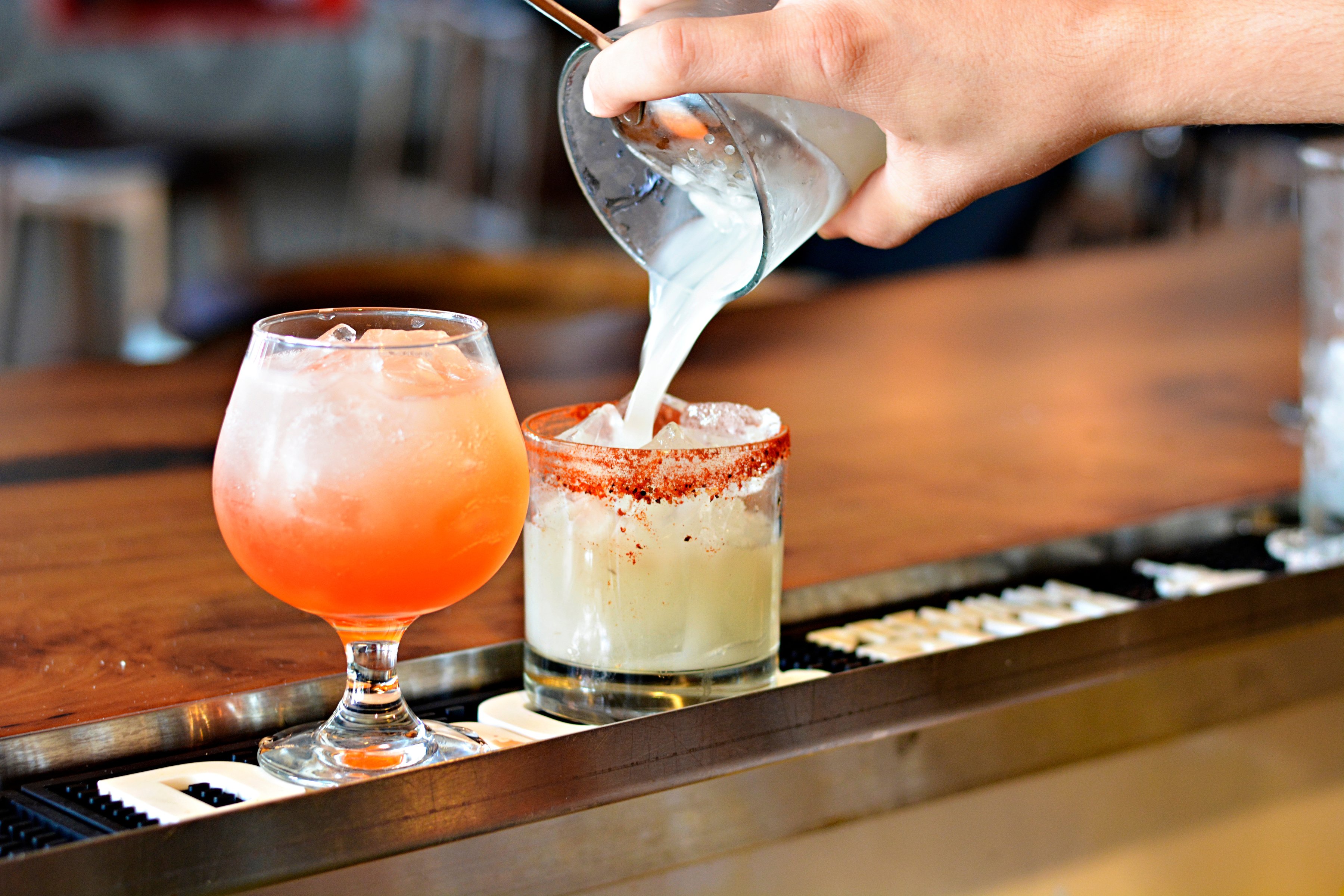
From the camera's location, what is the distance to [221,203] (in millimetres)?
5129

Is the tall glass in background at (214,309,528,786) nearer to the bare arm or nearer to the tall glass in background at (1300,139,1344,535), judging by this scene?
the bare arm

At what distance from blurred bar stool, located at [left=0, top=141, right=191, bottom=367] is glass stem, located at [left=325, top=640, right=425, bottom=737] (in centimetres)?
387

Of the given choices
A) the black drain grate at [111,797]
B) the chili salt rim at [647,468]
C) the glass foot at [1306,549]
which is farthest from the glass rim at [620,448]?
the glass foot at [1306,549]

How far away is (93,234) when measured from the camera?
5.04m

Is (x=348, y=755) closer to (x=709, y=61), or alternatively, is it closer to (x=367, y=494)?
(x=367, y=494)

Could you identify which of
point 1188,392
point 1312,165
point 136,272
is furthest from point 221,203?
point 1312,165

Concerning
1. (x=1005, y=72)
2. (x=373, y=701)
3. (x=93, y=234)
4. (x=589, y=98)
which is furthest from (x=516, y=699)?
(x=93, y=234)

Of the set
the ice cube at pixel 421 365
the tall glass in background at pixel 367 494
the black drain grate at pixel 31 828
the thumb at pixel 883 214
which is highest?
the thumb at pixel 883 214

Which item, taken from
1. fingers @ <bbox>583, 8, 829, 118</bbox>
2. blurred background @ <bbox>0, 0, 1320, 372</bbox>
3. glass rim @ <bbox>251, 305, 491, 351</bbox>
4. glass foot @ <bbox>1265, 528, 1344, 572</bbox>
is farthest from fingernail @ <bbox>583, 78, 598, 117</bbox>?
blurred background @ <bbox>0, 0, 1320, 372</bbox>

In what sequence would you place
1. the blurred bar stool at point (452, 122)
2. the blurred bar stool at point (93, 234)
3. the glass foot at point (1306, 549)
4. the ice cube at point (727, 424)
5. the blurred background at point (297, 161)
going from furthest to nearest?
the blurred bar stool at point (452, 122), the blurred background at point (297, 161), the blurred bar stool at point (93, 234), the glass foot at point (1306, 549), the ice cube at point (727, 424)

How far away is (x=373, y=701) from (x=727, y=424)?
25cm

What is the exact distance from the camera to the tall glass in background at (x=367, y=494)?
0.64 metres

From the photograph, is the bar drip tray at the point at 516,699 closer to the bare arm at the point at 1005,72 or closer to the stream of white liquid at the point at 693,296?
the stream of white liquid at the point at 693,296

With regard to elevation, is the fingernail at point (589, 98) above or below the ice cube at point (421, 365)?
above
